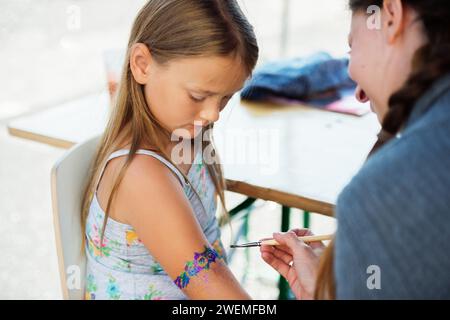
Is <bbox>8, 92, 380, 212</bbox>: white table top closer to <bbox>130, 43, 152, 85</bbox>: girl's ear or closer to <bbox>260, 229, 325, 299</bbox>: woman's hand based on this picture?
<bbox>260, 229, 325, 299</bbox>: woman's hand

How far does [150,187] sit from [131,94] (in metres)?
0.23

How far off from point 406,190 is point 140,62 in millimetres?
664

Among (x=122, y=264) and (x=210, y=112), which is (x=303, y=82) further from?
(x=122, y=264)

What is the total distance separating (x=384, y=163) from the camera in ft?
2.27

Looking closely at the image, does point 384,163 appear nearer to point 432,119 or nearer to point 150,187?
point 432,119

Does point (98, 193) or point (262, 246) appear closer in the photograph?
point (262, 246)

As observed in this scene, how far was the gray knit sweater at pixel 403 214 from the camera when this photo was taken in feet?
2.24

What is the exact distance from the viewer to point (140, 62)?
117cm

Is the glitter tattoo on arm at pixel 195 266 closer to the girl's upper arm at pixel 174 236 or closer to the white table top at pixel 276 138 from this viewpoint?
the girl's upper arm at pixel 174 236

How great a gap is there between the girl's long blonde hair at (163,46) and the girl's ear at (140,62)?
0.05ft

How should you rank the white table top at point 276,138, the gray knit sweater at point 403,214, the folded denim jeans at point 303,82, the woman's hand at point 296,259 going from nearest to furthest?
the gray knit sweater at point 403,214
the woman's hand at point 296,259
the white table top at point 276,138
the folded denim jeans at point 303,82

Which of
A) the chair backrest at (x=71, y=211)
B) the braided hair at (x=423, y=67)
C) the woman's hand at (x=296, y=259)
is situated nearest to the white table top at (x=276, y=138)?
the woman's hand at (x=296, y=259)
